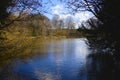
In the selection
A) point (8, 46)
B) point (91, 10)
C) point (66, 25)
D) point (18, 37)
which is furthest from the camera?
point (66, 25)

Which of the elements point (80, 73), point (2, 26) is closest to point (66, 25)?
point (80, 73)

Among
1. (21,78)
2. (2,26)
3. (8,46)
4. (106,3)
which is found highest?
(106,3)

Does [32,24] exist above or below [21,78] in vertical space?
above

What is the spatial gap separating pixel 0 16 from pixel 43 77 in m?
7.70

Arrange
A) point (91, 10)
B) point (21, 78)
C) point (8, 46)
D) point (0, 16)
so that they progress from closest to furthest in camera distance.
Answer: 1. point (0, 16)
2. point (8, 46)
3. point (21, 78)
4. point (91, 10)

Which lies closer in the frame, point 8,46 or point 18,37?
point 8,46

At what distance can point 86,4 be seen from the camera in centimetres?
1702

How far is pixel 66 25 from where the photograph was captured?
349 feet

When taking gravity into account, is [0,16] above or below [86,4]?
below

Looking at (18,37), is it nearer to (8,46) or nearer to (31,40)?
(31,40)

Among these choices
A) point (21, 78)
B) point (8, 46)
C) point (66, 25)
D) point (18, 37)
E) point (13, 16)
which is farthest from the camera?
point (66, 25)

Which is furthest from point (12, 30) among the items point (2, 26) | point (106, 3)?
point (106, 3)

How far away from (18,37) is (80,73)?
6.70 m

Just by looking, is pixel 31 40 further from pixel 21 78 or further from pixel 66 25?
pixel 66 25
